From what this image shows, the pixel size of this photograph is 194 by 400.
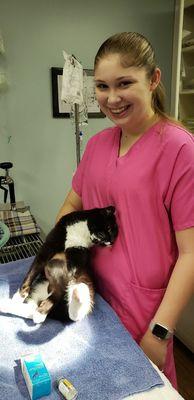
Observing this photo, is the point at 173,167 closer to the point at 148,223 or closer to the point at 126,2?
the point at 148,223

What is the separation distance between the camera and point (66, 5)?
1.69 m

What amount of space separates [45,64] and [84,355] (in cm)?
151

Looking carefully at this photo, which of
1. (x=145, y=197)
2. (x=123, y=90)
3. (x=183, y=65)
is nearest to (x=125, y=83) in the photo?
(x=123, y=90)

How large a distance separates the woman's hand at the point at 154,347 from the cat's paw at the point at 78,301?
0.51 ft

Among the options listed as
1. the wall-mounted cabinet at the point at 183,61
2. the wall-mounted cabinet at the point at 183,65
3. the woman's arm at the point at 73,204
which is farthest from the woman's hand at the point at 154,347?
the wall-mounted cabinet at the point at 183,61

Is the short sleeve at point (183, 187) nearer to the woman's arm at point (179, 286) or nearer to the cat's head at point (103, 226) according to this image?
the woman's arm at point (179, 286)

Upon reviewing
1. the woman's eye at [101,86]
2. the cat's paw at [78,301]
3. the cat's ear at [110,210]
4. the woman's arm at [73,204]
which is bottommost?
the cat's paw at [78,301]

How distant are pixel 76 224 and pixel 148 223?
0.21m

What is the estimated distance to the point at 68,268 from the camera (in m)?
0.80

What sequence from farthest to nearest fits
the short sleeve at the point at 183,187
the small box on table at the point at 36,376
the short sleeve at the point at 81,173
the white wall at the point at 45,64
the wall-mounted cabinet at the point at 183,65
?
1. the wall-mounted cabinet at the point at 183,65
2. the white wall at the point at 45,64
3. the short sleeve at the point at 81,173
4. the short sleeve at the point at 183,187
5. the small box on table at the point at 36,376

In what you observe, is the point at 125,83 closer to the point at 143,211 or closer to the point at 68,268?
the point at 143,211

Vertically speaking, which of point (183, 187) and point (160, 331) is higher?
point (183, 187)

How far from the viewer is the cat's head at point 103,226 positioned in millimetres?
787

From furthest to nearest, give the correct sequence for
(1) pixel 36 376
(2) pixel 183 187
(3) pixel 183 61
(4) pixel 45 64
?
(3) pixel 183 61
(4) pixel 45 64
(2) pixel 183 187
(1) pixel 36 376
